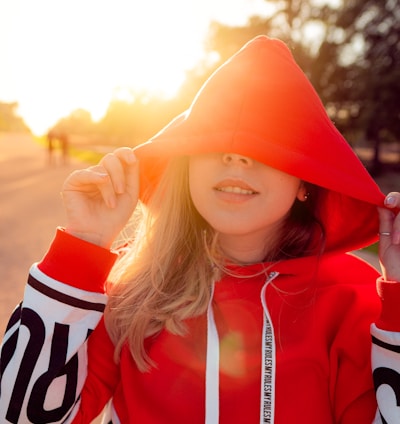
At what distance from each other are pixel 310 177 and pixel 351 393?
652 mm

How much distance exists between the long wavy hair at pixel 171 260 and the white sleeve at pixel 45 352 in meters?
0.17

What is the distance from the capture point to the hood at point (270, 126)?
162 cm

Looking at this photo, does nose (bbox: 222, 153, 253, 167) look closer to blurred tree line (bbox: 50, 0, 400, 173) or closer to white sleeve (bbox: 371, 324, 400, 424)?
white sleeve (bbox: 371, 324, 400, 424)

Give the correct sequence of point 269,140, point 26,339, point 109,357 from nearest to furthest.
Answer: point 26,339 → point 269,140 → point 109,357

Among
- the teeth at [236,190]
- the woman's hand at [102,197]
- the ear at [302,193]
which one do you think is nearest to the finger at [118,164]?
the woman's hand at [102,197]

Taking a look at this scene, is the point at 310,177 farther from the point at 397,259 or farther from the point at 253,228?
the point at 397,259

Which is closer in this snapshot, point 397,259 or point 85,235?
point 397,259

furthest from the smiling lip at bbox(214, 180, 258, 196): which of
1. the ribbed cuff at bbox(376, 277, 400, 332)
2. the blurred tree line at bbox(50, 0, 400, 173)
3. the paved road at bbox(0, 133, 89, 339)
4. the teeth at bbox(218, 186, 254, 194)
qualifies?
the blurred tree line at bbox(50, 0, 400, 173)

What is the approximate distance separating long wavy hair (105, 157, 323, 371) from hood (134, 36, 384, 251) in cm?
23

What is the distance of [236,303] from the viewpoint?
169 cm

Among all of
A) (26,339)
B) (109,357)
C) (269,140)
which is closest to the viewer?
(26,339)

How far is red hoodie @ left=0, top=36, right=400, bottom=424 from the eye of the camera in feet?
4.96

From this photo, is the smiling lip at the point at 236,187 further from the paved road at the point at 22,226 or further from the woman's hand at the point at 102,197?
the paved road at the point at 22,226

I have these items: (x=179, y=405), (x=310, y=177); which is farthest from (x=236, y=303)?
(x=310, y=177)
